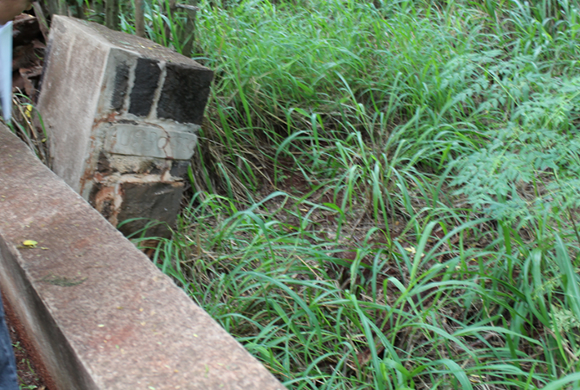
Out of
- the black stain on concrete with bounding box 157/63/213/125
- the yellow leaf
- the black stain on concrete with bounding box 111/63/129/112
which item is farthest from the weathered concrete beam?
the black stain on concrete with bounding box 157/63/213/125

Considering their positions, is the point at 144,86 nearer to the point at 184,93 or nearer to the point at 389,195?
the point at 184,93

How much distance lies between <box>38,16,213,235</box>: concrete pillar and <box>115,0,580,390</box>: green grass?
0.23 m

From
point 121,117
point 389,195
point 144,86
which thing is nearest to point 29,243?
point 121,117

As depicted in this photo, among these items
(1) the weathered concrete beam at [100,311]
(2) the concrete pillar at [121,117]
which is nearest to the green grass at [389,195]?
(2) the concrete pillar at [121,117]

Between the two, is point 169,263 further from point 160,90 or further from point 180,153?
point 160,90

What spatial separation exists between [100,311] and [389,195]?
4.93ft

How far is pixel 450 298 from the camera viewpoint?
5.99 ft

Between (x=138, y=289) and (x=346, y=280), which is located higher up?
(x=138, y=289)

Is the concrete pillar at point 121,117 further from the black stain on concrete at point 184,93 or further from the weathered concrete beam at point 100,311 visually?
the weathered concrete beam at point 100,311

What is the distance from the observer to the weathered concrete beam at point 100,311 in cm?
113

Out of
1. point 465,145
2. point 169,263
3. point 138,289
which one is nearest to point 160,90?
point 169,263

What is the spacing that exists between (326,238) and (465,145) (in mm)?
987

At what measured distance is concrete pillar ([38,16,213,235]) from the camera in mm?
2012

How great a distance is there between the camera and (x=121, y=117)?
206 centimetres
